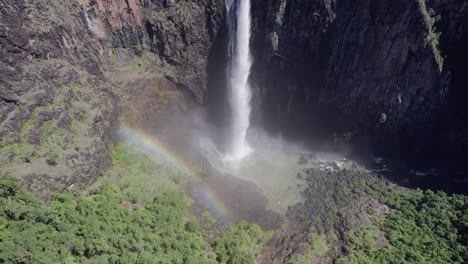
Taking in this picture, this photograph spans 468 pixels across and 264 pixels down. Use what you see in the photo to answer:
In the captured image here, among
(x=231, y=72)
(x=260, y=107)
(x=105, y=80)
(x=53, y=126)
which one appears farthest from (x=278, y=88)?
(x=53, y=126)

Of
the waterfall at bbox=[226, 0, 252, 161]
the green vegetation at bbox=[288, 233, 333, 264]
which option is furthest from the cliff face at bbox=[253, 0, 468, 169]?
Answer: the green vegetation at bbox=[288, 233, 333, 264]

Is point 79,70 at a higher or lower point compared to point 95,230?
higher

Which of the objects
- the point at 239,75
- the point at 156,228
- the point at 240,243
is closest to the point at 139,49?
the point at 239,75

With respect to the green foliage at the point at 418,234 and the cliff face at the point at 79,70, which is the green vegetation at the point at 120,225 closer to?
the cliff face at the point at 79,70

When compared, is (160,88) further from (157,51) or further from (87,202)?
(87,202)

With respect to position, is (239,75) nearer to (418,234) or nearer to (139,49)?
(139,49)
